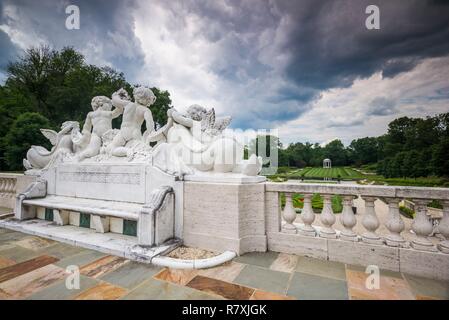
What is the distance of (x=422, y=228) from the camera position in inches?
106

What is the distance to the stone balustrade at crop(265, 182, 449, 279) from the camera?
2.63m

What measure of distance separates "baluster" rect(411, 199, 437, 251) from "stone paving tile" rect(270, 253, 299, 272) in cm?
153

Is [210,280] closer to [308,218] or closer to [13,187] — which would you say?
[308,218]

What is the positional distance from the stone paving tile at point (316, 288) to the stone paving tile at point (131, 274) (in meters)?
1.76

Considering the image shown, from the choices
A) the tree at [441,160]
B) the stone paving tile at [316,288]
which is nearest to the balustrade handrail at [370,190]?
the stone paving tile at [316,288]

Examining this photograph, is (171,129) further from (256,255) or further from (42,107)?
(42,107)

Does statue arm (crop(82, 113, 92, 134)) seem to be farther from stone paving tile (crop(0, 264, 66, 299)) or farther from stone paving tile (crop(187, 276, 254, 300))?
stone paving tile (crop(187, 276, 254, 300))

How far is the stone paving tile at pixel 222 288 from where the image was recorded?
7.58ft

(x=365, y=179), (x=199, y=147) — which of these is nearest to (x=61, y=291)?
(x=199, y=147)

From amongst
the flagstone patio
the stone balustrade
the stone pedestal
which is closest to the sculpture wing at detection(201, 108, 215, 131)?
the stone pedestal

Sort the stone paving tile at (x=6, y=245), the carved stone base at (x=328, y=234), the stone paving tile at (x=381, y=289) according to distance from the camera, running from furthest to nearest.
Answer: the stone paving tile at (x=6, y=245)
the carved stone base at (x=328, y=234)
the stone paving tile at (x=381, y=289)

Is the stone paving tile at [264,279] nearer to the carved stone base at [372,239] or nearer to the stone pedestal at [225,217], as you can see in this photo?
the stone pedestal at [225,217]
